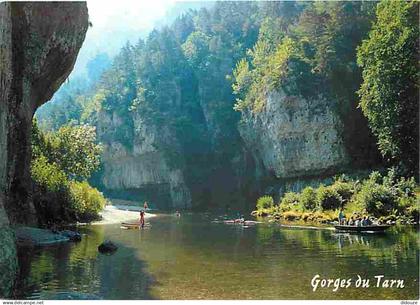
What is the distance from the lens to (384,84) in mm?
47844

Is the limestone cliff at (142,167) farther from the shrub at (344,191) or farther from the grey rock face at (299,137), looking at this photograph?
the shrub at (344,191)

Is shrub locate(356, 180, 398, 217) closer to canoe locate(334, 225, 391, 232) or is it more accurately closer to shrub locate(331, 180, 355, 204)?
shrub locate(331, 180, 355, 204)

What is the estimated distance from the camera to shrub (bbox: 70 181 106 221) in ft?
147

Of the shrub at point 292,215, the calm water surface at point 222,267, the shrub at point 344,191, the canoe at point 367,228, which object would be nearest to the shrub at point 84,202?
the calm water surface at point 222,267

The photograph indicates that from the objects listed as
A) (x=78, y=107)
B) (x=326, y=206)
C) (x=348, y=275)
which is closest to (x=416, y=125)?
(x=326, y=206)

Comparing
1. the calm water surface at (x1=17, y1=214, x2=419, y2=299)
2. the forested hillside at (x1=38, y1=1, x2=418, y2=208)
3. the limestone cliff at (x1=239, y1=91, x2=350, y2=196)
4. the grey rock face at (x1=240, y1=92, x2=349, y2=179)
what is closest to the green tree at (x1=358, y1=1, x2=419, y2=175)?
the forested hillside at (x1=38, y1=1, x2=418, y2=208)

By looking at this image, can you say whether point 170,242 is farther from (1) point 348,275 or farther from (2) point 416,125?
(2) point 416,125

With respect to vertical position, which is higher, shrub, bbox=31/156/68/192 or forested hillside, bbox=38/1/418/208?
forested hillside, bbox=38/1/418/208

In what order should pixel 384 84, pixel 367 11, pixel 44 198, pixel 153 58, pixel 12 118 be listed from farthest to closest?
pixel 153 58 → pixel 367 11 → pixel 384 84 → pixel 44 198 → pixel 12 118

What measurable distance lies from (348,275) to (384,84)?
34301mm

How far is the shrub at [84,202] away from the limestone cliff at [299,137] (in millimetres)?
29127

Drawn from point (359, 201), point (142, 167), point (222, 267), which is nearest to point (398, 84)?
point (359, 201)

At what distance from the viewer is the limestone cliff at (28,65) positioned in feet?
93.1

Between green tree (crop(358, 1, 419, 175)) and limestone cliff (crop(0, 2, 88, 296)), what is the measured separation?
28896 millimetres
